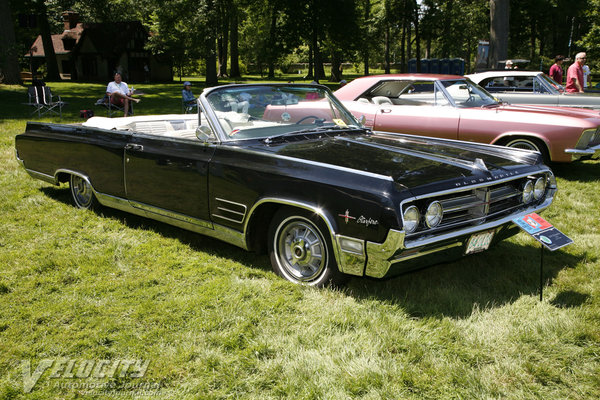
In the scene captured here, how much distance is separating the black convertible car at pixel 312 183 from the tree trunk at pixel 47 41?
28591mm

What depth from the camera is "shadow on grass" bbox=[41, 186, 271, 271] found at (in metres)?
4.31

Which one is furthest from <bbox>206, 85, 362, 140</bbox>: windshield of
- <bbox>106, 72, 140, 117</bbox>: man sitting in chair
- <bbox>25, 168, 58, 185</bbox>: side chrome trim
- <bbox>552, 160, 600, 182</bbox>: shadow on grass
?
<bbox>106, 72, 140, 117</bbox>: man sitting in chair

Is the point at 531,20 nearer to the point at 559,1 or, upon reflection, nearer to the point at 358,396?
the point at 559,1

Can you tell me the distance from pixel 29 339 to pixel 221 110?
2.19 m

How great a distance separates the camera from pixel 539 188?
4055 mm

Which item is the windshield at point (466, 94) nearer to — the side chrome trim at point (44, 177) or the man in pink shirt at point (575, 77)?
the man in pink shirt at point (575, 77)

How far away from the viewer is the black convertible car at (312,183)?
3182mm

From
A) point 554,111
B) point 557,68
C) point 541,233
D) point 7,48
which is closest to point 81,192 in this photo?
point 541,233

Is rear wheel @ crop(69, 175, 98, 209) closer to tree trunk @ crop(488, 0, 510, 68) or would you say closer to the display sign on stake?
the display sign on stake

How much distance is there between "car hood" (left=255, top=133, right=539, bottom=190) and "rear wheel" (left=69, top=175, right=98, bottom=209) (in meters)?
2.51

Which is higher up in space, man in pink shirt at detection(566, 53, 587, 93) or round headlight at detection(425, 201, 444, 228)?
man in pink shirt at detection(566, 53, 587, 93)

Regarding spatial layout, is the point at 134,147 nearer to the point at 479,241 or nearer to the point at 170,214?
the point at 170,214

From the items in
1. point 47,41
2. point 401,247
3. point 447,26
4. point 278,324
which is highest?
point 447,26

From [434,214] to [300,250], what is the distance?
95 centimetres
